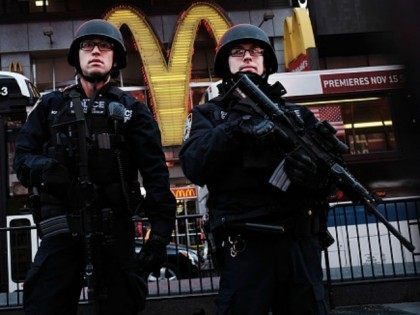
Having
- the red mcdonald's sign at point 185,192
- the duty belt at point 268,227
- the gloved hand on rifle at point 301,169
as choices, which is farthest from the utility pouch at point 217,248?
the red mcdonald's sign at point 185,192

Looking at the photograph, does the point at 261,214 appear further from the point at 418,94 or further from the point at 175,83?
the point at 175,83

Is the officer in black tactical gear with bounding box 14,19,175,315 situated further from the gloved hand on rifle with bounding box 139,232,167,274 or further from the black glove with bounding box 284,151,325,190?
the black glove with bounding box 284,151,325,190

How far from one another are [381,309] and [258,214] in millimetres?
4001

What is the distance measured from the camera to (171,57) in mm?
16844

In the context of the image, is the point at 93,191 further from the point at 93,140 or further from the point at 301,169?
the point at 301,169

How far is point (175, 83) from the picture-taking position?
652 inches

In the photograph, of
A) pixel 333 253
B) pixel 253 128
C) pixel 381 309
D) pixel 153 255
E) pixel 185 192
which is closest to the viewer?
pixel 253 128

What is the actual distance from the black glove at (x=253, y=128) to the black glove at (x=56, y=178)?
0.91 metres

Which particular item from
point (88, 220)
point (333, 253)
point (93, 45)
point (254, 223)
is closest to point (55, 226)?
point (88, 220)

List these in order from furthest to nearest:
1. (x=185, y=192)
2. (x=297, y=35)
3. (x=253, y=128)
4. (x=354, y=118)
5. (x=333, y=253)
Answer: (x=297, y=35)
(x=185, y=192)
(x=354, y=118)
(x=333, y=253)
(x=253, y=128)

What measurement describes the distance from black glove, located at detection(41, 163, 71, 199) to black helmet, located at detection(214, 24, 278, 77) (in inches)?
46.7

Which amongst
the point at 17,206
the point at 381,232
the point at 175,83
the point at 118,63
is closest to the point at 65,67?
the point at 175,83

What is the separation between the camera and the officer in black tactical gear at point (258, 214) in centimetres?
261

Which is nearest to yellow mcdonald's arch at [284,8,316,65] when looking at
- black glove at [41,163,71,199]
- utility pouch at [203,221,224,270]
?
utility pouch at [203,221,224,270]
